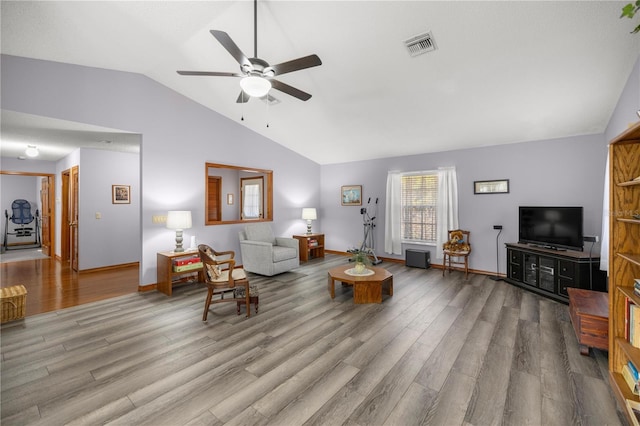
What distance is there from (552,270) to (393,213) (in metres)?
2.99

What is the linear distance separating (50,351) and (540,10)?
→ 17.6 feet

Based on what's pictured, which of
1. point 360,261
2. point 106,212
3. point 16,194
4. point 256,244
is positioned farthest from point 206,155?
point 16,194

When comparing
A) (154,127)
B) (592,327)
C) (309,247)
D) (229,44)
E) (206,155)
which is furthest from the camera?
(309,247)

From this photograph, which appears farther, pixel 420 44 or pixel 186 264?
pixel 186 264

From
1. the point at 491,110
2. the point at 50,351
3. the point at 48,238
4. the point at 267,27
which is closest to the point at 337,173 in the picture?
the point at 491,110

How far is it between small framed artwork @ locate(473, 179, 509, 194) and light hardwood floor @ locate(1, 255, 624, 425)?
212cm

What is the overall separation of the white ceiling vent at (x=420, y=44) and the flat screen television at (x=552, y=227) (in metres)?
3.13

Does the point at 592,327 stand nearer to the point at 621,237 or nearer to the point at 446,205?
the point at 621,237

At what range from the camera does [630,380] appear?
6.05ft

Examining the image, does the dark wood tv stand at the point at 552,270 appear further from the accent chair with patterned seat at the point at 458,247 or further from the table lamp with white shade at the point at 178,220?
the table lamp with white shade at the point at 178,220

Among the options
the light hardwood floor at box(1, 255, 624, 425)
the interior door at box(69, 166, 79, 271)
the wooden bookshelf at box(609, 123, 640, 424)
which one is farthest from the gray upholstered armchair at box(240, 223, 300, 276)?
the wooden bookshelf at box(609, 123, 640, 424)

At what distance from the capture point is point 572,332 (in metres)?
2.88

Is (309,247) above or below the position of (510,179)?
below

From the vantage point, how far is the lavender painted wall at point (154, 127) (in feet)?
11.1
